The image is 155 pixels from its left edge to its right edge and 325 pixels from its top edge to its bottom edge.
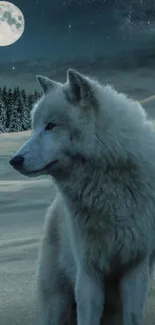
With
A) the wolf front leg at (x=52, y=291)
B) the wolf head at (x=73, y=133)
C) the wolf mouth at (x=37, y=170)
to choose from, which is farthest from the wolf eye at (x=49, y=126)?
the wolf front leg at (x=52, y=291)

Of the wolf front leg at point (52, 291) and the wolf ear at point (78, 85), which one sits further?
the wolf front leg at point (52, 291)

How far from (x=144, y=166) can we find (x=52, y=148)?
2.55ft

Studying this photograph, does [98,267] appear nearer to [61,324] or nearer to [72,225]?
[72,225]

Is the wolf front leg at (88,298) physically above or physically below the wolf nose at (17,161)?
below

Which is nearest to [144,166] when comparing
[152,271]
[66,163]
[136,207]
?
[136,207]

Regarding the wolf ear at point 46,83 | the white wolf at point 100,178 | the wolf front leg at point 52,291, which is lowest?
the wolf front leg at point 52,291

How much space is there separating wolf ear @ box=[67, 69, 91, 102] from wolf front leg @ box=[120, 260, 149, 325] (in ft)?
4.73

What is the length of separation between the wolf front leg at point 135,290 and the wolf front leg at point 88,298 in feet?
0.67

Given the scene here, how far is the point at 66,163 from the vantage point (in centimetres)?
477

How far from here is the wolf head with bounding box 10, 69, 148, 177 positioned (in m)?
4.68

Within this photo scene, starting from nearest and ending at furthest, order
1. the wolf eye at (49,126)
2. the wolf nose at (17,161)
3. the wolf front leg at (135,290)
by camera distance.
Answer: the wolf nose at (17,161) < the wolf eye at (49,126) < the wolf front leg at (135,290)

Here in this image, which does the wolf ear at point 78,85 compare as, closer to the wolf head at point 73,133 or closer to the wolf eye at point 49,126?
A: the wolf head at point 73,133

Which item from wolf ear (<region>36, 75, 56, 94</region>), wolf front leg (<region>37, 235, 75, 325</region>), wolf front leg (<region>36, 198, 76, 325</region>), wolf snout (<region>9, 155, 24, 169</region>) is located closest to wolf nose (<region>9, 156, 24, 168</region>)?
wolf snout (<region>9, 155, 24, 169</region>)

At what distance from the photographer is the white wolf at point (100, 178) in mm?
4703
